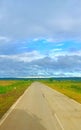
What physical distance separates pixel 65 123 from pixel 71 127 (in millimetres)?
1395

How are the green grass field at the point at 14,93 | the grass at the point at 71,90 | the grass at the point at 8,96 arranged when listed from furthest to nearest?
the grass at the point at 71,90 → the green grass field at the point at 14,93 → the grass at the point at 8,96

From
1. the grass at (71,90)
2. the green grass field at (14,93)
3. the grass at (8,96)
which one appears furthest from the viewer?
the grass at (71,90)

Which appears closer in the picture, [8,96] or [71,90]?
[8,96]

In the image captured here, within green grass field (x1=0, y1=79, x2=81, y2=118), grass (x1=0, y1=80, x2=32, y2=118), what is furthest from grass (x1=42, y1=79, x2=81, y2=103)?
grass (x1=0, y1=80, x2=32, y2=118)

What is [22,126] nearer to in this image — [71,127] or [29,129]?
[29,129]

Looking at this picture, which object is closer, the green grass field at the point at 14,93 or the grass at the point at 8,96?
the grass at the point at 8,96

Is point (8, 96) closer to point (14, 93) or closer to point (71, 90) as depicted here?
point (14, 93)

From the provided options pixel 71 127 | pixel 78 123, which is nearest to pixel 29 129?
pixel 71 127

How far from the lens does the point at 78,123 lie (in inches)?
673

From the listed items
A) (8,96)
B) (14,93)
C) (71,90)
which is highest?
(71,90)

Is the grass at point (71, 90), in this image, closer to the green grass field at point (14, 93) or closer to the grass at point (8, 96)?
the green grass field at point (14, 93)

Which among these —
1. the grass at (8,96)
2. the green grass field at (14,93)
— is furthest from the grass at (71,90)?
the grass at (8,96)

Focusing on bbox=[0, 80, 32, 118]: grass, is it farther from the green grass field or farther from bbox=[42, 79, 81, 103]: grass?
bbox=[42, 79, 81, 103]: grass

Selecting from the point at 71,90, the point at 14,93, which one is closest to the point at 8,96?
the point at 14,93
